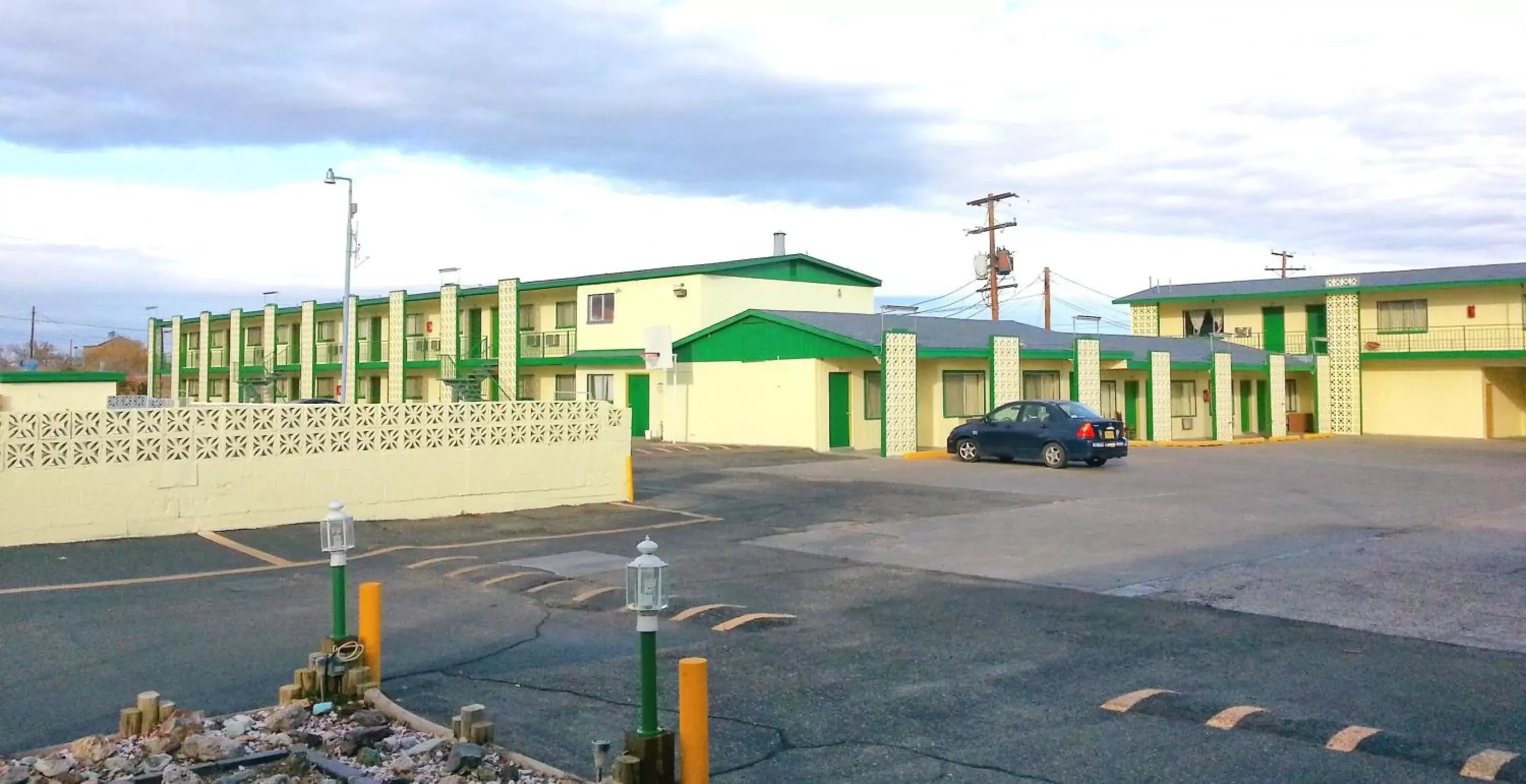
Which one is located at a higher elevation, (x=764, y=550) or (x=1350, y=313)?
(x=1350, y=313)

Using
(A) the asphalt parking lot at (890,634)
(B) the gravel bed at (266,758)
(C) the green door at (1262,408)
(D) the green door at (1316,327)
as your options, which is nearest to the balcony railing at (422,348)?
(A) the asphalt parking lot at (890,634)

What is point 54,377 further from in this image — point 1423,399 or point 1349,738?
point 1423,399

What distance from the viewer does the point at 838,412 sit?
107 feet

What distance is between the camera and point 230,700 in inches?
283

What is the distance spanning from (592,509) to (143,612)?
865 cm

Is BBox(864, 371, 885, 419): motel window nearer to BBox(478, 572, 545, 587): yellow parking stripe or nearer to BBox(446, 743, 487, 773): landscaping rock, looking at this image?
BBox(478, 572, 545, 587): yellow parking stripe

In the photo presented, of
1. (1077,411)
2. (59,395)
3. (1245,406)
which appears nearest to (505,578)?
(1077,411)

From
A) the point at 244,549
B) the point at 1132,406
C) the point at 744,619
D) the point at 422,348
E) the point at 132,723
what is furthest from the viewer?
the point at 422,348

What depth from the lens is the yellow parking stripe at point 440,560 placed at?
1266 centimetres

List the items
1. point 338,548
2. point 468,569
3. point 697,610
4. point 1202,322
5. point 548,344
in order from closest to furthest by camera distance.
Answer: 1. point 338,548
2. point 697,610
3. point 468,569
4. point 548,344
5. point 1202,322

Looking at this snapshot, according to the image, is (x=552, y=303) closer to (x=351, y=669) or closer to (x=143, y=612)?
(x=143, y=612)

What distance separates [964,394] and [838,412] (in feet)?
14.1

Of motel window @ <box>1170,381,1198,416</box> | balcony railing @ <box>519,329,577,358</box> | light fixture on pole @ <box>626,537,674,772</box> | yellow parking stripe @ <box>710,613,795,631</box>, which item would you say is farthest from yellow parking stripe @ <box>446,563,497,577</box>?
motel window @ <box>1170,381,1198,416</box>

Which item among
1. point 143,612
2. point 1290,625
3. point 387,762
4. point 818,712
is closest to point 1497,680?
point 1290,625
